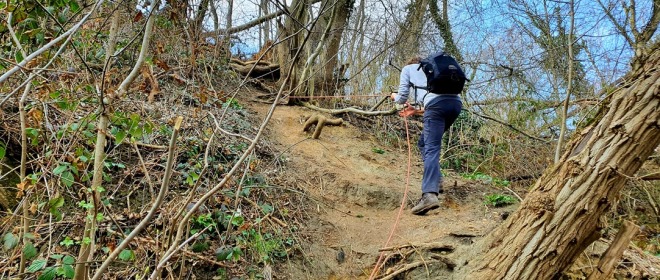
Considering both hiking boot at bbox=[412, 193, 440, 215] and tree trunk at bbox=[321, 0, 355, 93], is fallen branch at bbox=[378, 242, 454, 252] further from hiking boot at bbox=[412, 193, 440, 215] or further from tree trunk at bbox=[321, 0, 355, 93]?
tree trunk at bbox=[321, 0, 355, 93]

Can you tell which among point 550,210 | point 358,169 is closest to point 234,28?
point 358,169

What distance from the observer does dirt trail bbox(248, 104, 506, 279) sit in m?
4.25

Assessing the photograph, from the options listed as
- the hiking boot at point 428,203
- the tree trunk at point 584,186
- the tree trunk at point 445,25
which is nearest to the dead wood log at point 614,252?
the tree trunk at point 584,186

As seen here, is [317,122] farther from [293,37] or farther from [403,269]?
[403,269]

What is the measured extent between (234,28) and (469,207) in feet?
20.1

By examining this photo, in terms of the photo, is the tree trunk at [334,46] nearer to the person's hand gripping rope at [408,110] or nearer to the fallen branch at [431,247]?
the person's hand gripping rope at [408,110]

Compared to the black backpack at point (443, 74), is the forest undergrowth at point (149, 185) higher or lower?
lower

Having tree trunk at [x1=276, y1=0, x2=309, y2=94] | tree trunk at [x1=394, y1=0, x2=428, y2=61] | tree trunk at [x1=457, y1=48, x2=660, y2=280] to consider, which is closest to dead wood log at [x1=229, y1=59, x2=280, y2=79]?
tree trunk at [x1=276, y1=0, x2=309, y2=94]

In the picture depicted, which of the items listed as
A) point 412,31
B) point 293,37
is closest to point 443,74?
point 293,37

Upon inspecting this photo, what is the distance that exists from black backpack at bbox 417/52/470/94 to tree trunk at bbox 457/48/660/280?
5.90 feet

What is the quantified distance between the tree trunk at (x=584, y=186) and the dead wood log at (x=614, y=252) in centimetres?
44

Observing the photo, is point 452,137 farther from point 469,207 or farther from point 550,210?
point 550,210

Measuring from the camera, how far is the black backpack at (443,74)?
468cm

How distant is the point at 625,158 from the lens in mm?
2770
